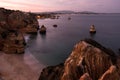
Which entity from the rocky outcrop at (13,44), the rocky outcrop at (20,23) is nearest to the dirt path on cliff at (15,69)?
the rocky outcrop at (13,44)

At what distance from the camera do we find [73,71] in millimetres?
11797

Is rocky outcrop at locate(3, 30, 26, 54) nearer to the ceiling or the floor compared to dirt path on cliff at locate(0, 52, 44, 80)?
nearer to the ceiling

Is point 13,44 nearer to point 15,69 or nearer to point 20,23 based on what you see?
point 15,69

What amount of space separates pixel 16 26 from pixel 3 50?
52.1 m

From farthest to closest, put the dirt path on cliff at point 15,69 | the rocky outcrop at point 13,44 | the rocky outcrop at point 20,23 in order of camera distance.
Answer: the rocky outcrop at point 20,23, the rocky outcrop at point 13,44, the dirt path on cliff at point 15,69

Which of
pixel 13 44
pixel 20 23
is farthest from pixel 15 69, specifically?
pixel 20 23

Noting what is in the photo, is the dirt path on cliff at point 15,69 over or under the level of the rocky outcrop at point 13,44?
under

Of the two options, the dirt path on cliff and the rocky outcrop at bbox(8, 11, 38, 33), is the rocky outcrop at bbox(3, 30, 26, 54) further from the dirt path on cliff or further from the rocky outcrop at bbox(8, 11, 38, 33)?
the rocky outcrop at bbox(8, 11, 38, 33)

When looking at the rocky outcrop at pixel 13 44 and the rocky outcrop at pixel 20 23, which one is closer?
the rocky outcrop at pixel 13 44

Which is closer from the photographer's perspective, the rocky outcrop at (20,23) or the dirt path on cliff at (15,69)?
the dirt path on cliff at (15,69)

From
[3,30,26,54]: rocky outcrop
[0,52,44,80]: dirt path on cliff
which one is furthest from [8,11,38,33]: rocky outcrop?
[0,52,44,80]: dirt path on cliff

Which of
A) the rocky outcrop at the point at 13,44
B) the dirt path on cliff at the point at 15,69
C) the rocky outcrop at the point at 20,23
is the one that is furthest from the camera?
the rocky outcrop at the point at 20,23

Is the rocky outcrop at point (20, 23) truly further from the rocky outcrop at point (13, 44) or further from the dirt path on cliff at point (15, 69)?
the dirt path on cliff at point (15, 69)

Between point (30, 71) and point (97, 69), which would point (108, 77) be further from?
point (30, 71)
